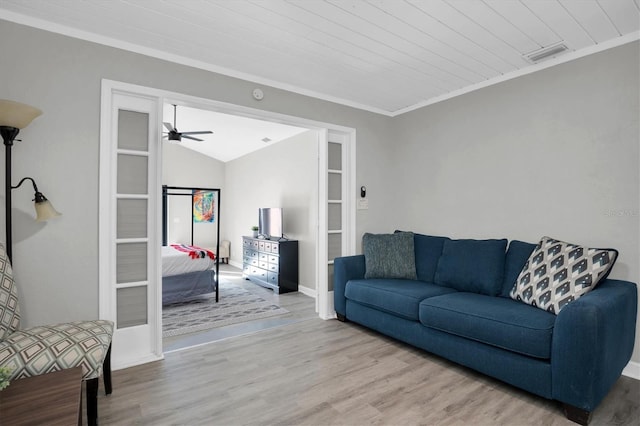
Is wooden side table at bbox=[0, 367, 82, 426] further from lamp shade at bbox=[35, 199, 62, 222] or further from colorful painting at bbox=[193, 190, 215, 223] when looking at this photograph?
colorful painting at bbox=[193, 190, 215, 223]

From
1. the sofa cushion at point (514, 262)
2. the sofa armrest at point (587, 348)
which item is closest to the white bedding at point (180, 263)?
the sofa cushion at point (514, 262)

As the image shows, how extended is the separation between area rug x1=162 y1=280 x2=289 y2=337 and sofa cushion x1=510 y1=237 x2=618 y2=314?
274 cm

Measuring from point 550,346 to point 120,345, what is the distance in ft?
10.0

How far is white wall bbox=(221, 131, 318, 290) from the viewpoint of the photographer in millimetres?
5223

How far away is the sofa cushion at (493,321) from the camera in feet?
6.84

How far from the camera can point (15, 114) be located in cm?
A: 199

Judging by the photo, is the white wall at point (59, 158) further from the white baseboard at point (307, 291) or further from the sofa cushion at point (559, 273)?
the sofa cushion at point (559, 273)

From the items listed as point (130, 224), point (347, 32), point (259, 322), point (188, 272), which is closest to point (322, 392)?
point (259, 322)

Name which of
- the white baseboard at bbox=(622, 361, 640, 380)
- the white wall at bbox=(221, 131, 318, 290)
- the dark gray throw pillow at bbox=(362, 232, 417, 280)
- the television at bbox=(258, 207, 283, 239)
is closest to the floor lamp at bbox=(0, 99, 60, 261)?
the white wall at bbox=(221, 131, 318, 290)

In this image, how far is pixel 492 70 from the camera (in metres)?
3.11

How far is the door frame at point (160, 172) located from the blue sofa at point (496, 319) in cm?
34

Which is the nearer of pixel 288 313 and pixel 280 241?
pixel 288 313

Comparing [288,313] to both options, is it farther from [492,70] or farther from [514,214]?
[492,70]

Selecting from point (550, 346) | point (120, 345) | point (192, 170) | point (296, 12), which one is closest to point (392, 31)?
point (296, 12)
